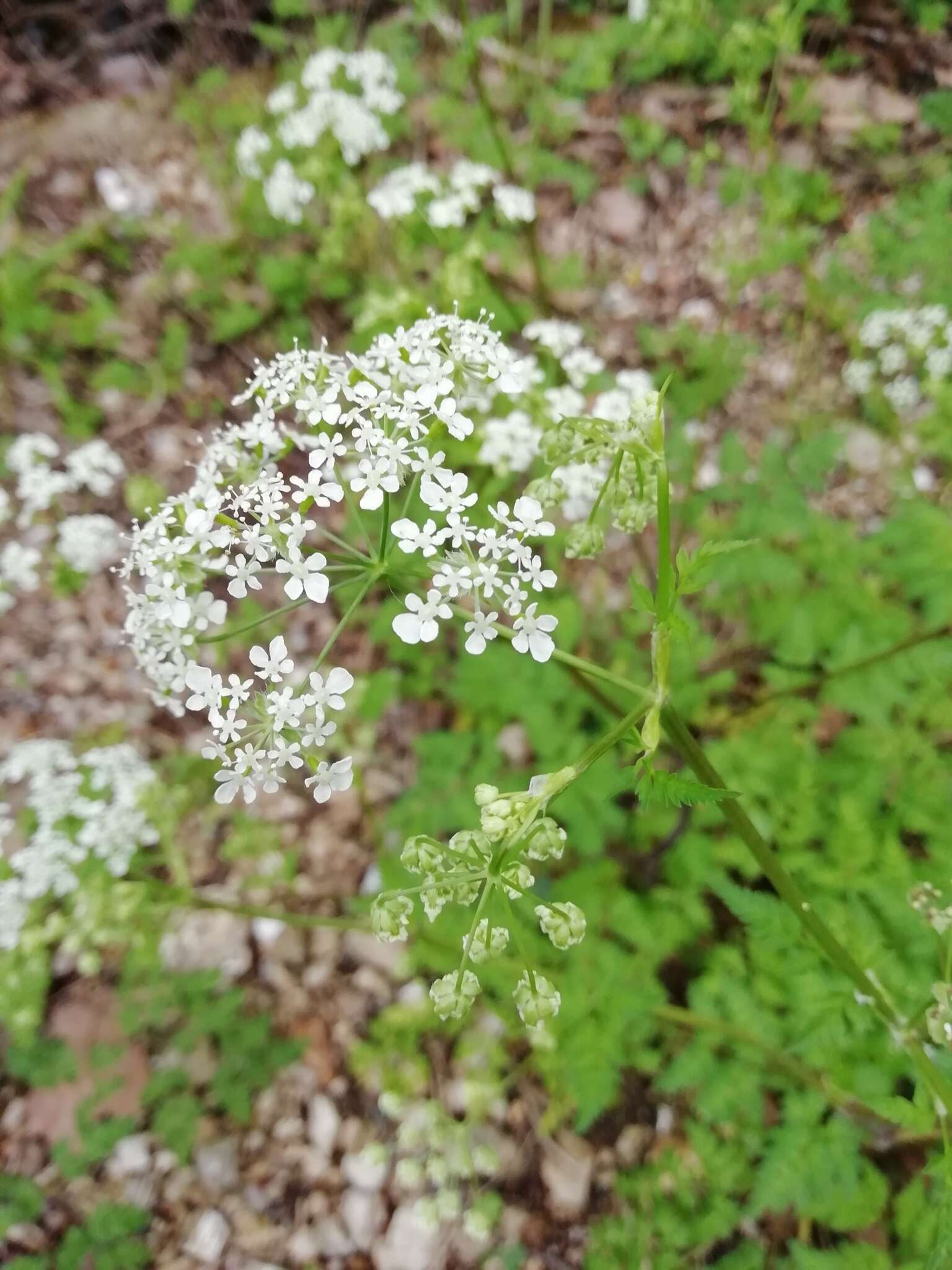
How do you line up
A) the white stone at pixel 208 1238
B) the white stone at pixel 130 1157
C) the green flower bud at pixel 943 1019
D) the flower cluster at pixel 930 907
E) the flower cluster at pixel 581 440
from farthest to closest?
the white stone at pixel 130 1157
the white stone at pixel 208 1238
the flower cluster at pixel 930 907
the green flower bud at pixel 943 1019
the flower cluster at pixel 581 440

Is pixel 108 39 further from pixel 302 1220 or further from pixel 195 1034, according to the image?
pixel 302 1220

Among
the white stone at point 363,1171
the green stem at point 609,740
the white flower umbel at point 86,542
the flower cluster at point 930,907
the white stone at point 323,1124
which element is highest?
the green stem at point 609,740

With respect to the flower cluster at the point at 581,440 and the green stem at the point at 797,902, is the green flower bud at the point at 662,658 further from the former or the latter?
the flower cluster at the point at 581,440

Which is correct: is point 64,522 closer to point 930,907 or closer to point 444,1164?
point 444,1164

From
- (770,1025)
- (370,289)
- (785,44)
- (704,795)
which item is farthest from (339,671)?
(370,289)

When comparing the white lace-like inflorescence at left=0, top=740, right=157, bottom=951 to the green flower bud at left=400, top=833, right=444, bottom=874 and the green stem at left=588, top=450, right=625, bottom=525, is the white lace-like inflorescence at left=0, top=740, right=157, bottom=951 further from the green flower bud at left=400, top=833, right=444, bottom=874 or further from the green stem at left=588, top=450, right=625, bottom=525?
the green stem at left=588, top=450, right=625, bottom=525

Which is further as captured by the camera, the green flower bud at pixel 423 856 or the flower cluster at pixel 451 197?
the flower cluster at pixel 451 197

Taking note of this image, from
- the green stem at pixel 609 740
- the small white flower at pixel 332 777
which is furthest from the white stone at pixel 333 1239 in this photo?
the green stem at pixel 609 740
